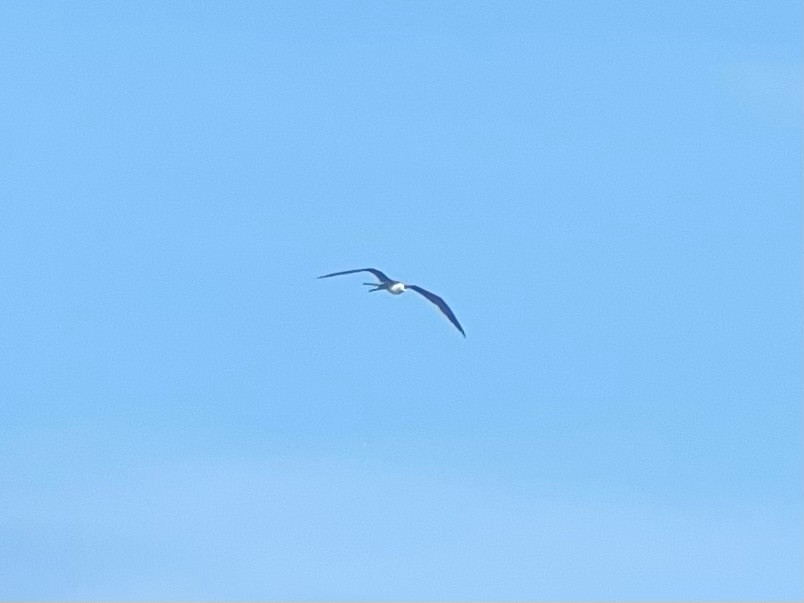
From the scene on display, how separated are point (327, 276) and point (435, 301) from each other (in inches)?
362

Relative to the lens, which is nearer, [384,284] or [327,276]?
[327,276]

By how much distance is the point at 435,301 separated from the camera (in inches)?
2215

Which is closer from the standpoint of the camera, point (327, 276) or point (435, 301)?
point (327, 276)

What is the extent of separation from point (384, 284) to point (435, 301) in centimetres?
300

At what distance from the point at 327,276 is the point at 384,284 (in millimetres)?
6601

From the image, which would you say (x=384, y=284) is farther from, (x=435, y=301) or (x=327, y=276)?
(x=327, y=276)

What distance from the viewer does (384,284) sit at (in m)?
54.6

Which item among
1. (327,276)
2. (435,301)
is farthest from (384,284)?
(327,276)

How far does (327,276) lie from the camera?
4834 centimetres
